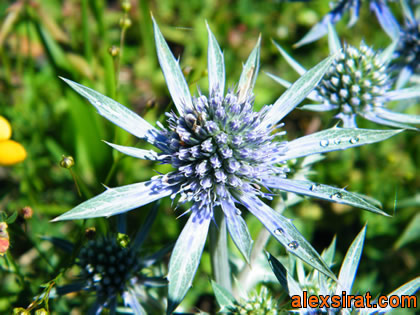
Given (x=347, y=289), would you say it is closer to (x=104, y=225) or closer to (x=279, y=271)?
(x=279, y=271)

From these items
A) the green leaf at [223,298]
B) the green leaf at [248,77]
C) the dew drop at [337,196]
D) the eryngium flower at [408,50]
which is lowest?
the green leaf at [223,298]

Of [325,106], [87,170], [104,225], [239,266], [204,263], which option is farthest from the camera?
[87,170]

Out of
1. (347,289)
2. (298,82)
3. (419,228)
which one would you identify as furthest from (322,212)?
(298,82)

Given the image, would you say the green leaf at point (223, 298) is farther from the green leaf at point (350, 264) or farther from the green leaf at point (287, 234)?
the green leaf at point (350, 264)

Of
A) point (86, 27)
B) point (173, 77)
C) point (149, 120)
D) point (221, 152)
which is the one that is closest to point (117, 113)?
point (173, 77)

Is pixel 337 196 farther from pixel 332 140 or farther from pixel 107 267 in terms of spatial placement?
pixel 107 267

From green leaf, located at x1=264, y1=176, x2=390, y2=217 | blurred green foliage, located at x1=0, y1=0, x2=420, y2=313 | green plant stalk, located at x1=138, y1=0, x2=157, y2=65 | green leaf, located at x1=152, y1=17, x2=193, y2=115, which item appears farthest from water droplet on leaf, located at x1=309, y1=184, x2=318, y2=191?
green plant stalk, located at x1=138, y1=0, x2=157, y2=65

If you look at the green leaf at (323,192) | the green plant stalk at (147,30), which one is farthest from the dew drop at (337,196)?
the green plant stalk at (147,30)
